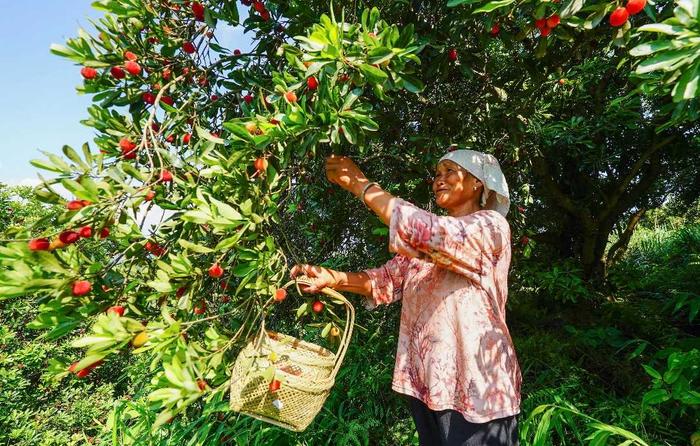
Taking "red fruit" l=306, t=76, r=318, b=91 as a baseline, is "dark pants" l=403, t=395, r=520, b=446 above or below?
below

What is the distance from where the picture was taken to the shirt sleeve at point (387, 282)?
1.73 m

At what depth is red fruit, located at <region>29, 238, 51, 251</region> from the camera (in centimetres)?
101

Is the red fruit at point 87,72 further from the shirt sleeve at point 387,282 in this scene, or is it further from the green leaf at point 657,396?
the green leaf at point 657,396

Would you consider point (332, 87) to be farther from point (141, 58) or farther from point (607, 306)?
point (607, 306)

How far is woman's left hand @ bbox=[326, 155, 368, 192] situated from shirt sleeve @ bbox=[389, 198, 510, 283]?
21 centimetres

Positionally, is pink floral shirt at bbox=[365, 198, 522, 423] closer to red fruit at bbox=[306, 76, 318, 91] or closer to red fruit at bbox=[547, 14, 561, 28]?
red fruit at bbox=[306, 76, 318, 91]

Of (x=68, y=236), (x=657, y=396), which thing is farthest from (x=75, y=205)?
(x=657, y=396)

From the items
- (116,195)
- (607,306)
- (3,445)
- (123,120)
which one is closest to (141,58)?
(123,120)

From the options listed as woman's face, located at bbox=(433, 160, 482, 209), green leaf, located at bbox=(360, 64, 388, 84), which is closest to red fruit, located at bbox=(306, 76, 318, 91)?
green leaf, located at bbox=(360, 64, 388, 84)

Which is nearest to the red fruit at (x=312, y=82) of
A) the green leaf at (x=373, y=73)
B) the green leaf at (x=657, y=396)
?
the green leaf at (x=373, y=73)

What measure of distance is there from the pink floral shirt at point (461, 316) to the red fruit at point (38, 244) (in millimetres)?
932

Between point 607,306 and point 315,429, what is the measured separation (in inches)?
111

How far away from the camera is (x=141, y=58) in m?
1.50

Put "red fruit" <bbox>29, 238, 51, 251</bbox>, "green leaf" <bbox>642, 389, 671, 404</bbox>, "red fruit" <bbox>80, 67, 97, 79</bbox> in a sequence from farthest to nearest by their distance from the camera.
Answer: "green leaf" <bbox>642, 389, 671, 404</bbox>, "red fruit" <bbox>80, 67, 97, 79</bbox>, "red fruit" <bbox>29, 238, 51, 251</bbox>
